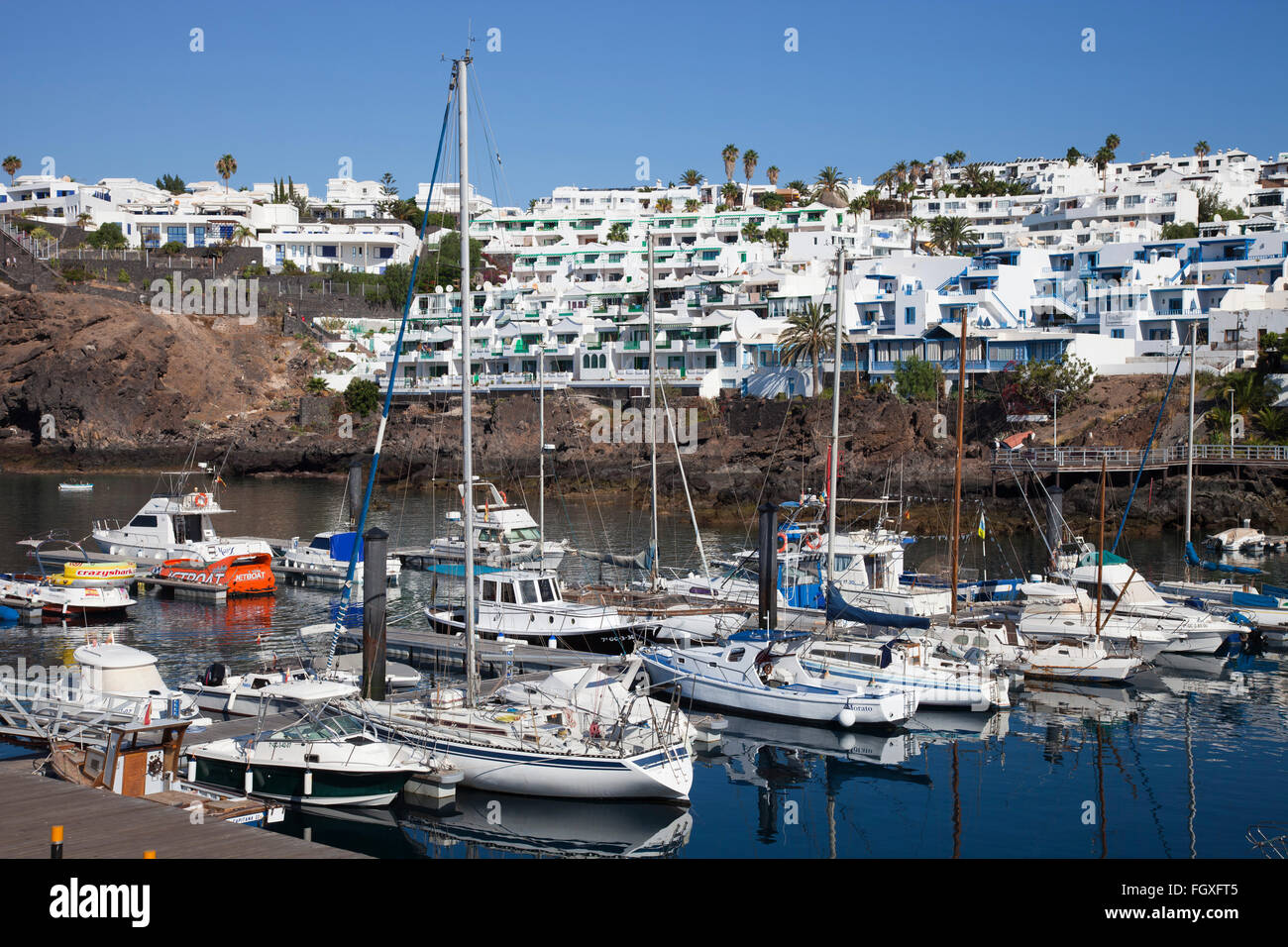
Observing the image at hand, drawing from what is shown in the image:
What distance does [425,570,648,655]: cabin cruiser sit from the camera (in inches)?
1348

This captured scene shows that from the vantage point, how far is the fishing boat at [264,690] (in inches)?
1001

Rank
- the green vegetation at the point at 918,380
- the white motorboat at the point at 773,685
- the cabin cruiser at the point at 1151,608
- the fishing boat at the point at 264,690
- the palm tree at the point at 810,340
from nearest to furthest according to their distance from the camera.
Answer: the fishing boat at the point at 264,690 → the white motorboat at the point at 773,685 → the cabin cruiser at the point at 1151,608 → the green vegetation at the point at 918,380 → the palm tree at the point at 810,340

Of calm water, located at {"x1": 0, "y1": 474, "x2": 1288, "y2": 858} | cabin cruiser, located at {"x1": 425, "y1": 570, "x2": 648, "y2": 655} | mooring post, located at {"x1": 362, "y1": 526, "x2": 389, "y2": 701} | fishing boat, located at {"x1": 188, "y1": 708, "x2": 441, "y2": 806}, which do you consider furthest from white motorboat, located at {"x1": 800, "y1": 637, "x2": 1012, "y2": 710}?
fishing boat, located at {"x1": 188, "y1": 708, "x2": 441, "y2": 806}

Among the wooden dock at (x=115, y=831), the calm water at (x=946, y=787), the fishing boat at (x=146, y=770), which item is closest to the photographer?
the wooden dock at (x=115, y=831)

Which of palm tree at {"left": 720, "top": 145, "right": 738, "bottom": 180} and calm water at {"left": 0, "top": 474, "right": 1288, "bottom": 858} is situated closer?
calm water at {"left": 0, "top": 474, "right": 1288, "bottom": 858}

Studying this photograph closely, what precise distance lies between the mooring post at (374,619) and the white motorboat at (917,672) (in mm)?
10291

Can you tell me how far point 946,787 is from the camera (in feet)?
80.0

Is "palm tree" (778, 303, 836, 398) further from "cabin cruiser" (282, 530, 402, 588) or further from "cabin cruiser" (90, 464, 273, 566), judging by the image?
"cabin cruiser" (90, 464, 273, 566)

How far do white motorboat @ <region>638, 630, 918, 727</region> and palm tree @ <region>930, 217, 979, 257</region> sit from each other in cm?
9106

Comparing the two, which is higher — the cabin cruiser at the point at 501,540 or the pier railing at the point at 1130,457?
the pier railing at the point at 1130,457

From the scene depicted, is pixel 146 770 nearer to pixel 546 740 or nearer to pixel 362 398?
pixel 546 740

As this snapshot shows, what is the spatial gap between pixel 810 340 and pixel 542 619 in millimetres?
51523

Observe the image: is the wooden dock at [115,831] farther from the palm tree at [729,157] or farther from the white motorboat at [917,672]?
the palm tree at [729,157]

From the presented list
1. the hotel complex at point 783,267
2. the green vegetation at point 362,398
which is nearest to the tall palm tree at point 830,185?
the hotel complex at point 783,267
